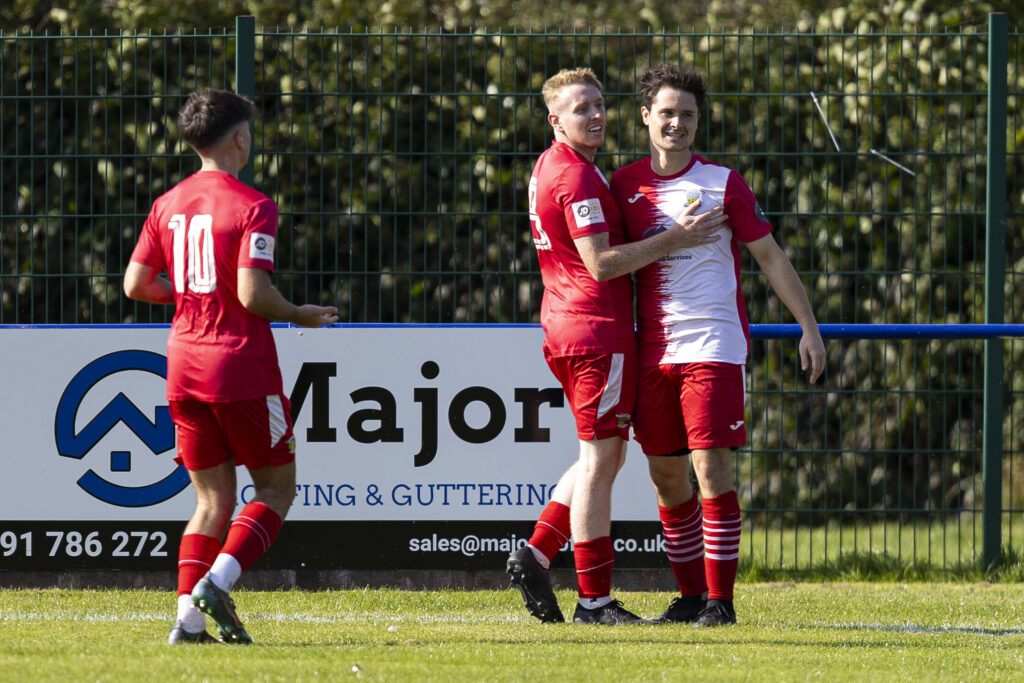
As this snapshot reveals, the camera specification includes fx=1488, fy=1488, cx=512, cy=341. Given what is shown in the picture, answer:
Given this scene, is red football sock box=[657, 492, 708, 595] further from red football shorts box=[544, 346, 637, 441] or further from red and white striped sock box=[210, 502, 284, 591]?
red and white striped sock box=[210, 502, 284, 591]

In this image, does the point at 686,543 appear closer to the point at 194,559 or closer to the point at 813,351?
the point at 813,351

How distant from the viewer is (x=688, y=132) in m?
5.34

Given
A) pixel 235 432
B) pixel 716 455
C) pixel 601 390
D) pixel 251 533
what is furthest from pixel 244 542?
pixel 716 455

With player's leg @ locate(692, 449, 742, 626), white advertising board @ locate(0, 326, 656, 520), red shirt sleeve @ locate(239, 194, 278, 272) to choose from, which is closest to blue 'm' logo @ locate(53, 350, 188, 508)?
white advertising board @ locate(0, 326, 656, 520)

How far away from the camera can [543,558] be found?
5453 mm

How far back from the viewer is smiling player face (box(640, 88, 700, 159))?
5.32m

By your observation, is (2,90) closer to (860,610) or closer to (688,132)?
(688,132)

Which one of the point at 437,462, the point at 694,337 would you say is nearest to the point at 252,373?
the point at 694,337

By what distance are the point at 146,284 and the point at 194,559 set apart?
0.90 m

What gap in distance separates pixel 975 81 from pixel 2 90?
4752 millimetres

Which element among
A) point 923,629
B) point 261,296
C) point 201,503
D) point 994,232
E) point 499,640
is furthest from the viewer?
point 994,232

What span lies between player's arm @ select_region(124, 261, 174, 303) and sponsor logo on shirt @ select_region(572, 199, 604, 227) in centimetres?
140

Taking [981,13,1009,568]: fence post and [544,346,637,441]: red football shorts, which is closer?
[544,346,637,441]: red football shorts

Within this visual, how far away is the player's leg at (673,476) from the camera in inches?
210
